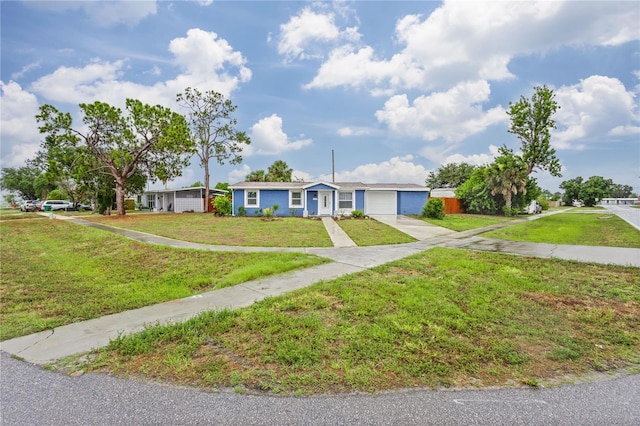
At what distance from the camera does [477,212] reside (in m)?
29.5

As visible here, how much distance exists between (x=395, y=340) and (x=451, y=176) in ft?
168

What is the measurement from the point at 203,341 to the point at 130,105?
27138mm

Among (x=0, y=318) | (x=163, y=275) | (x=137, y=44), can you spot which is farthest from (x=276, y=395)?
(x=137, y=44)

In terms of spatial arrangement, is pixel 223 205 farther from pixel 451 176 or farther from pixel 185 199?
pixel 451 176

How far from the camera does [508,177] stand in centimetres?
2631

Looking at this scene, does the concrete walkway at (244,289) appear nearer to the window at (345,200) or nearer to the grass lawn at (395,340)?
the grass lawn at (395,340)

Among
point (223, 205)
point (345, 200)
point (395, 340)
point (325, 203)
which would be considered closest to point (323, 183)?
point (325, 203)

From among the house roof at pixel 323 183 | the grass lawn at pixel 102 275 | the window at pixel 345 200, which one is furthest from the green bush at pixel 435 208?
the grass lawn at pixel 102 275

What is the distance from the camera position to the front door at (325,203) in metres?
23.5

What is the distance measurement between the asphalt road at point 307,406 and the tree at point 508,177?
1084 inches

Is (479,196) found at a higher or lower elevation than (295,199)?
higher

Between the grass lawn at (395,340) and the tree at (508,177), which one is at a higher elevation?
the tree at (508,177)

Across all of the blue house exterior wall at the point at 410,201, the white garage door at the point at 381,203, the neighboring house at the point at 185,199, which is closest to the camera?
the white garage door at the point at 381,203

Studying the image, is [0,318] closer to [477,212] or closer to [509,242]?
[509,242]
